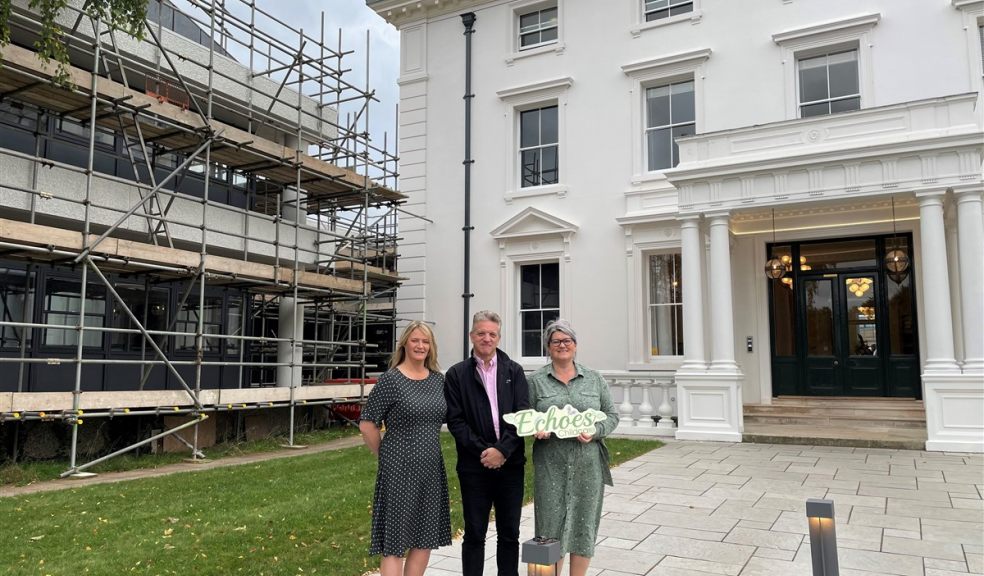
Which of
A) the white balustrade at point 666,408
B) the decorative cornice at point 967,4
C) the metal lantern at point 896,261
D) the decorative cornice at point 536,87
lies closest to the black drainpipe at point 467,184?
the decorative cornice at point 536,87

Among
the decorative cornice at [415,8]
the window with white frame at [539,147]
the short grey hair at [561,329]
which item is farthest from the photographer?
the decorative cornice at [415,8]

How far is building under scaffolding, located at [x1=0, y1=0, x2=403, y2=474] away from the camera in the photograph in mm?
10195

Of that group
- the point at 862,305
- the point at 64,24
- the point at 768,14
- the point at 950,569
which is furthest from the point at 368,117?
the point at 950,569

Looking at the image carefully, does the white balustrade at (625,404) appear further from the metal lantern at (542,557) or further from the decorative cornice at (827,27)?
the metal lantern at (542,557)

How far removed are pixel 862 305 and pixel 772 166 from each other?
3.68 meters

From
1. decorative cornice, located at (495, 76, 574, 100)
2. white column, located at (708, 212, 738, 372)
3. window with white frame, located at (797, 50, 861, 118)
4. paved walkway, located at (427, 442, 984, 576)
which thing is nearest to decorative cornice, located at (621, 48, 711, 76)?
decorative cornice, located at (495, 76, 574, 100)

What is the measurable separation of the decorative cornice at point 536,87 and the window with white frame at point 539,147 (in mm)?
497

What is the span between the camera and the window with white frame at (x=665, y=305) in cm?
1495

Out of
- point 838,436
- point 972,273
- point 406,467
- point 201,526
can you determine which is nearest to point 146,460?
point 201,526

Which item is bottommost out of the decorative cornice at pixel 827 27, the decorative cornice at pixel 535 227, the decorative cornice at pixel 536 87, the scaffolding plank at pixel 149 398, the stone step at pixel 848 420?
the stone step at pixel 848 420

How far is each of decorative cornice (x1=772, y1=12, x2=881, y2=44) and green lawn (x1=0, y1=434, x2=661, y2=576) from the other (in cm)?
1033

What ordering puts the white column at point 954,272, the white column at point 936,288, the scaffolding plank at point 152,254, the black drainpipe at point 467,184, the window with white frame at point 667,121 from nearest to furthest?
the scaffolding plank at point 152,254
the white column at point 936,288
the white column at point 954,272
the window with white frame at point 667,121
the black drainpipe at point 467,184

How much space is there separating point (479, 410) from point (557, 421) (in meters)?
0.49

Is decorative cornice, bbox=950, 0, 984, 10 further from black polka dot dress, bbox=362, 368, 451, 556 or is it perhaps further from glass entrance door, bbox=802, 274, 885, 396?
black polka dot dress, bbox=362, 368, 451, 556
